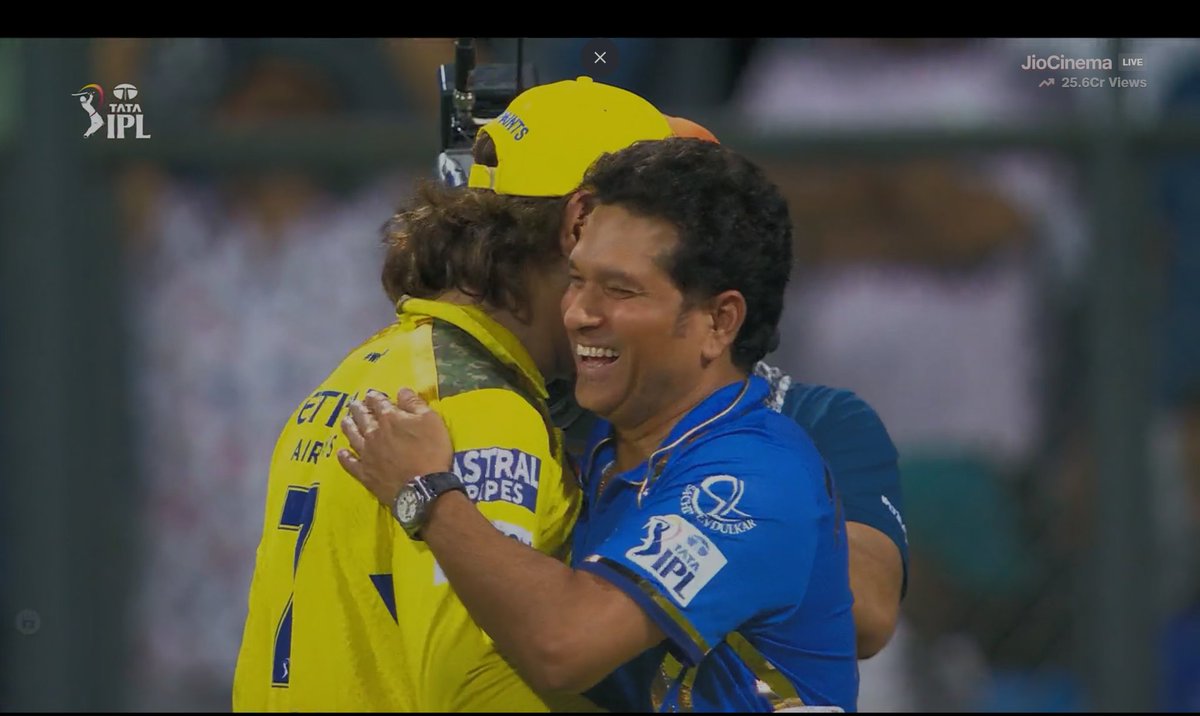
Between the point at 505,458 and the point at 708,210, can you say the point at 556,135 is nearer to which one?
the point at 708,210

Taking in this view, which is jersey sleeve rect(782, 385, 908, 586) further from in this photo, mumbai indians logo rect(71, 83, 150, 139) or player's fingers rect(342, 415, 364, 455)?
mumbai indians logo rect(71, 83, 150, 139)

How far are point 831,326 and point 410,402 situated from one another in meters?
2.63

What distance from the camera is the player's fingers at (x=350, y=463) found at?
2.58 metres

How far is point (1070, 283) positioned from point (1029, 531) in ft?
2.23

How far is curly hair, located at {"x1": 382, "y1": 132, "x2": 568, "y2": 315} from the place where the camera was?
2.79 m

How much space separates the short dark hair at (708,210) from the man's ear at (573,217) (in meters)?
0.06

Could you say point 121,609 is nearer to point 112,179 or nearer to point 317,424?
point 112,179

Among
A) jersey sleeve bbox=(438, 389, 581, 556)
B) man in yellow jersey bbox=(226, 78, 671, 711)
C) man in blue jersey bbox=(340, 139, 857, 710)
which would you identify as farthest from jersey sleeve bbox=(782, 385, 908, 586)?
jersey sleeve bbox=(438, 389, 581, 556)

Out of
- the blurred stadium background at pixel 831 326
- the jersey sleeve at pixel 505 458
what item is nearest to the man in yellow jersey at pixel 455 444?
the jersey sleeve at pixel 505 458

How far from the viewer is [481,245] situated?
110 inches

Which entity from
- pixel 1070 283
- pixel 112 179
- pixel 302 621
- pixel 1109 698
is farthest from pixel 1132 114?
pixel 302 621

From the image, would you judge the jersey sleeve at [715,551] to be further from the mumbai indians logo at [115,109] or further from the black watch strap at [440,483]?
the mumbai indians logo at [115,109]

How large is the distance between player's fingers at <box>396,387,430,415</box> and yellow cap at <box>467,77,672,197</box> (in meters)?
0.39

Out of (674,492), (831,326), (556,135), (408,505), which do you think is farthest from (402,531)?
(831,326)
